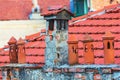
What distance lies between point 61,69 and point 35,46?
3.56 metres

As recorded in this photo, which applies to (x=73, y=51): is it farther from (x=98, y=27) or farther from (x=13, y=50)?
(x=98, y=27)

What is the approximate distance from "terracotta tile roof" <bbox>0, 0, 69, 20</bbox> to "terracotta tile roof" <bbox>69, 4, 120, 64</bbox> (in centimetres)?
684

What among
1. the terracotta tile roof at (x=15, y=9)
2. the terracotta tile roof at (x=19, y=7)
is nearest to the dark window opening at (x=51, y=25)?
the terracotta tile roof at (x=19, y=7)

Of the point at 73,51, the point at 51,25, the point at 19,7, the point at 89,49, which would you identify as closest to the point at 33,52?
the point at 51,25

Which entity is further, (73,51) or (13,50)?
(13,50)

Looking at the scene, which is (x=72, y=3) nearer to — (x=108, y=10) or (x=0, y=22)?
(x=0, y=22)

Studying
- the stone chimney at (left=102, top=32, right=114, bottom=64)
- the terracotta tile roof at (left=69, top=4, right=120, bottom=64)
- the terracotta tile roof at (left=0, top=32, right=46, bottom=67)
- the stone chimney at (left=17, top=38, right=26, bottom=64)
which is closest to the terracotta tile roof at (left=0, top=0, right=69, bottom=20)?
the terracotta tile roof at (left=0, top=32, right=46, bottom=67)

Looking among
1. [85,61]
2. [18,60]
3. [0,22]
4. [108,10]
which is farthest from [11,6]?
[85,61]

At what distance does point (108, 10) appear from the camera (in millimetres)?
18891

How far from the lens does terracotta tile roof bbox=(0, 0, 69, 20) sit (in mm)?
25922

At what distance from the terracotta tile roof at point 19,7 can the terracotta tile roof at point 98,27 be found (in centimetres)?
684

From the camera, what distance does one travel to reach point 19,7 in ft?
86.8

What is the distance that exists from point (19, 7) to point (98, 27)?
30.6 feet

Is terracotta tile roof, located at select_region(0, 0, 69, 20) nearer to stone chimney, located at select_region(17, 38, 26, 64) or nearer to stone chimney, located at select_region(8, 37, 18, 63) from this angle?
stone chimney, located at select_region(8, 37, 18, 63)
